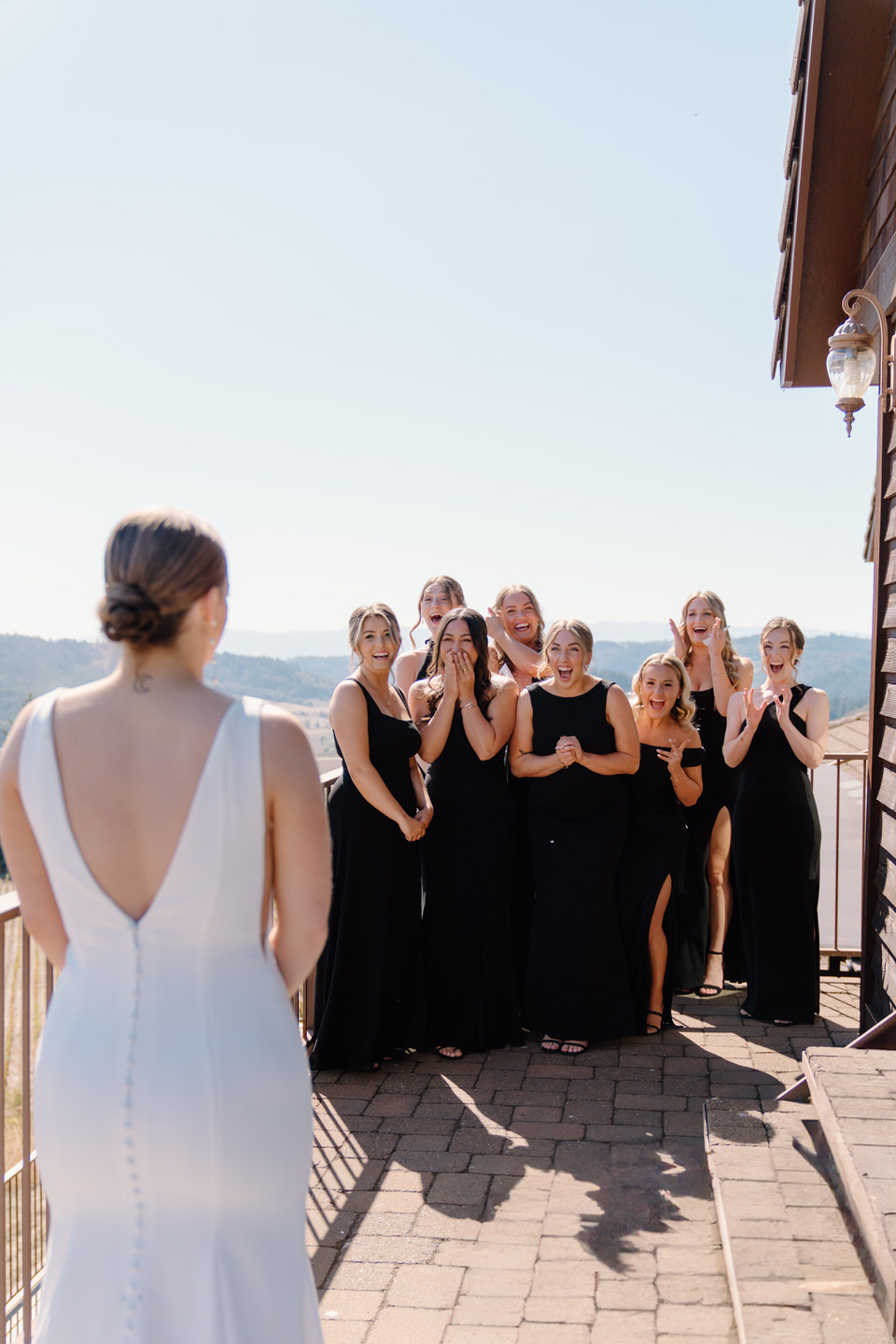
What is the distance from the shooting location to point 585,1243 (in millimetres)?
3043

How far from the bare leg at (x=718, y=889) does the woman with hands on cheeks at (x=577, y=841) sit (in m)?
1.03

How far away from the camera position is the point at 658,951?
16.0 feet

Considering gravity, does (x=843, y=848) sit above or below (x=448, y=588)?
below

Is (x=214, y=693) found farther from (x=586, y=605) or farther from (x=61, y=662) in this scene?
(x=586, y=605)

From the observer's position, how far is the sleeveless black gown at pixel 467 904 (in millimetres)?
4648

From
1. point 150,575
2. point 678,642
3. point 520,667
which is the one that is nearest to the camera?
point 150,575

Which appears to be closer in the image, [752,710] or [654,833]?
[654,833]

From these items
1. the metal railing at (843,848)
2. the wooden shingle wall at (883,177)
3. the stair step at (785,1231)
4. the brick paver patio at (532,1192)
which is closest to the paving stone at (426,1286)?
the brick paver patio at (532,1192)

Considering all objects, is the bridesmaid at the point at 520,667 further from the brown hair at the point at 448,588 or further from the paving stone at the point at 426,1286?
the paving stone at the point at 426,1286

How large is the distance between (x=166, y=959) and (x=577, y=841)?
129 inches

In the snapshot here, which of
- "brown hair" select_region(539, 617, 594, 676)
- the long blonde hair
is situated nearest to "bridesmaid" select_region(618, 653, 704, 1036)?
"brown hair" select_region(539, 617, 594, 676)

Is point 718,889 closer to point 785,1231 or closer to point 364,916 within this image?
point 364,916

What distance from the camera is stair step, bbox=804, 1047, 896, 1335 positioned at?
2436 mm

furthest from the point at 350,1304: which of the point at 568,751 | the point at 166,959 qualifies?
the point at 568,751
